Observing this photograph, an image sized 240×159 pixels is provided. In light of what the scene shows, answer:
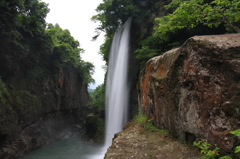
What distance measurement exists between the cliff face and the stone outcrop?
11.9m

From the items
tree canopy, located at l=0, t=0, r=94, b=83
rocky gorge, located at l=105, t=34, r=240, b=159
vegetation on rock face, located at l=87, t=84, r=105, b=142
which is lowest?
vegetation on rock face, located at l=87, t=84, r=105, b=142

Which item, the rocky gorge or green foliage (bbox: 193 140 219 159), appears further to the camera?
the rocky gorge

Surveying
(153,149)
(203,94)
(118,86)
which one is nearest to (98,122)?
(118,86)

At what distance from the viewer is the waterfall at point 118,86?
15.1 metres

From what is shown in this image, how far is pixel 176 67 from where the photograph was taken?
375 centimetres

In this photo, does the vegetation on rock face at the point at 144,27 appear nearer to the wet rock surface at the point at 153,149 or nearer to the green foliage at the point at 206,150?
the wet rock surface at the point at 153,149

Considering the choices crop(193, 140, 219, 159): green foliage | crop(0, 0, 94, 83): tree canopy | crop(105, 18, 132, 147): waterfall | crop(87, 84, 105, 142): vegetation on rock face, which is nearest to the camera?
crop(193, 140, 219, 159): green foliage

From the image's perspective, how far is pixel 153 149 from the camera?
3531 millimetres

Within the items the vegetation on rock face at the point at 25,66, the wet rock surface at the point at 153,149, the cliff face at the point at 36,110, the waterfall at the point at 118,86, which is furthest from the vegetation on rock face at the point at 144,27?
the cliff face at the point at 36,110

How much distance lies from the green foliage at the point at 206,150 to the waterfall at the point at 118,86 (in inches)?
485

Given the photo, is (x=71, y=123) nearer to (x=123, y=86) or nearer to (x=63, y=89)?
(x=63, y=89)

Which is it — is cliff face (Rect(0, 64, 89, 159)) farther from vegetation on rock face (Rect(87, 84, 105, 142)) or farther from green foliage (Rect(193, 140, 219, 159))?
green foliage (Rect(193, 140, 219, 159))

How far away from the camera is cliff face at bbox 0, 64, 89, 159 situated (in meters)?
12.0

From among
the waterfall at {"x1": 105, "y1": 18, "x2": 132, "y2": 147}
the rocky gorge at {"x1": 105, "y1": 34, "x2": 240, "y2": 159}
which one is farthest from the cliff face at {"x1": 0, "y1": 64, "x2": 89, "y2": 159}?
the rocky gorge at {"x1": 105, "y1": 34, "x2": 240, "y2": 159}
